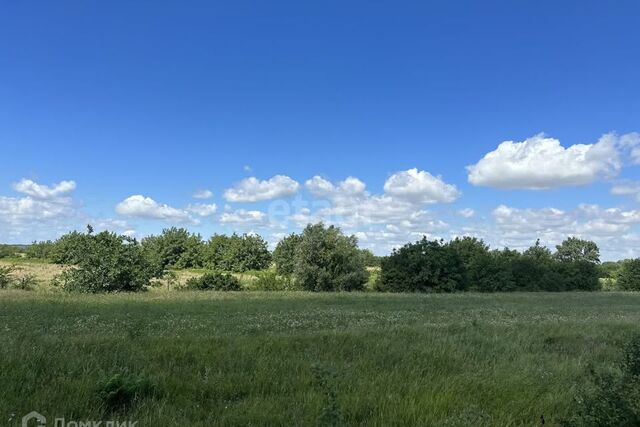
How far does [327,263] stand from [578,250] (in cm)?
7113

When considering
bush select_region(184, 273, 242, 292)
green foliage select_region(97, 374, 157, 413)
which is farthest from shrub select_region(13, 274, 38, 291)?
green foliage select_region(97, 374, 157, 413)

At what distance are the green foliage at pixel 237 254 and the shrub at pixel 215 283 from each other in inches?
1859

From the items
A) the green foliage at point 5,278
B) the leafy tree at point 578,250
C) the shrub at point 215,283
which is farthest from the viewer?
the leafy tree at point 578,250

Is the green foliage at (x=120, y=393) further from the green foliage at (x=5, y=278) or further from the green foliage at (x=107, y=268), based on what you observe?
the green foliage at (x=5, y=278)

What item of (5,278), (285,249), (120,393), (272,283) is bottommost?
(120,393)

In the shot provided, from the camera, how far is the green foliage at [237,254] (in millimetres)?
104188

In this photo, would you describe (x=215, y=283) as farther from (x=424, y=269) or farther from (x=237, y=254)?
(x=237, y=254)

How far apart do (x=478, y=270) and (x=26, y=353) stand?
62.5m

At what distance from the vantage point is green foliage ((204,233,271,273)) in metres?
104

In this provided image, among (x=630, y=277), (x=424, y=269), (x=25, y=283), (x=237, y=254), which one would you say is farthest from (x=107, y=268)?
(x=630, y=277)

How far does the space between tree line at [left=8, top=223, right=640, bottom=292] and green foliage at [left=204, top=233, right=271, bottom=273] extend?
12330mm

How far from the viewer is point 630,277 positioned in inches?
3027

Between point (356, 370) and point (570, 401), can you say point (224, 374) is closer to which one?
point (356, 370)

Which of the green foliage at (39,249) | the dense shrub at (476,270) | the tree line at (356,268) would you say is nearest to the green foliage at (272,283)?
the tree line at (356,268)
